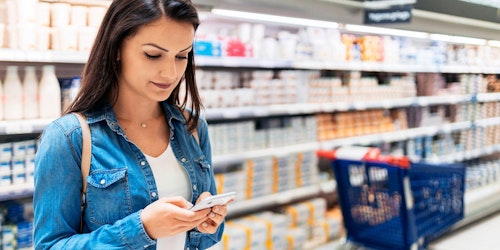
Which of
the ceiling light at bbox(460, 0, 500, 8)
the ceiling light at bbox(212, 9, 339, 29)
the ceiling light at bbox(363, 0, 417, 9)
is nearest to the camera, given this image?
the ceiling light at bbox(212, 9, 339, 29)

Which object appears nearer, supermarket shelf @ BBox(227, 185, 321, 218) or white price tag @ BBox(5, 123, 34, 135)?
white price tag @ BBox(5, 123, 34, 135)

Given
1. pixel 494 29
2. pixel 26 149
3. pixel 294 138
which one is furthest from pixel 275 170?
pixel 494 29

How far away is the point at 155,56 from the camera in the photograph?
50.3 inches

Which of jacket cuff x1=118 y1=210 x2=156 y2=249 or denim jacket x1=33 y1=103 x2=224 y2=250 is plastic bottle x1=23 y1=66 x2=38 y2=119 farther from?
jacket cuff x1=118 y1=210 x2=156 y2=249

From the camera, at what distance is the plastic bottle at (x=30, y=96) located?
8.36 feet

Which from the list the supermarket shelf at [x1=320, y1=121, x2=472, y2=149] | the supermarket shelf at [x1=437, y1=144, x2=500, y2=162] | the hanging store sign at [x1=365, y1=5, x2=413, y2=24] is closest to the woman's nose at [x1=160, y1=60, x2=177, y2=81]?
the supermarket shelf at [x1=320, y1=121, x2=472, y2=149]

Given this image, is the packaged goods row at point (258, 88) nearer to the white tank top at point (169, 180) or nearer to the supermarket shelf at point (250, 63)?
the supermarket shelf at point (250, 63)

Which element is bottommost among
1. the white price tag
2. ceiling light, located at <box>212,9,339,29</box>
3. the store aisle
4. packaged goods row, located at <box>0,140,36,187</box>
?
the store aisle

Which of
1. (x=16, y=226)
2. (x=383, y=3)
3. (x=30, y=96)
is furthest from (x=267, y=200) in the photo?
(x=383, y=3)

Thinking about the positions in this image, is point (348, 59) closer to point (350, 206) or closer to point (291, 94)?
point (291, 94)

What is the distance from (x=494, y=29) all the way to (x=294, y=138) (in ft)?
15.7

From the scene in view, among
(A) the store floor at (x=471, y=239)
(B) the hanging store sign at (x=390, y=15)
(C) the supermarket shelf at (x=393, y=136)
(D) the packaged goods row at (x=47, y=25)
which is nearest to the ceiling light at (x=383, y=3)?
(B) the hanging store sign at (x=390, y=15)

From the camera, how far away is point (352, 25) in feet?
16.5

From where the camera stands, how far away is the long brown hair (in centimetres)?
124
